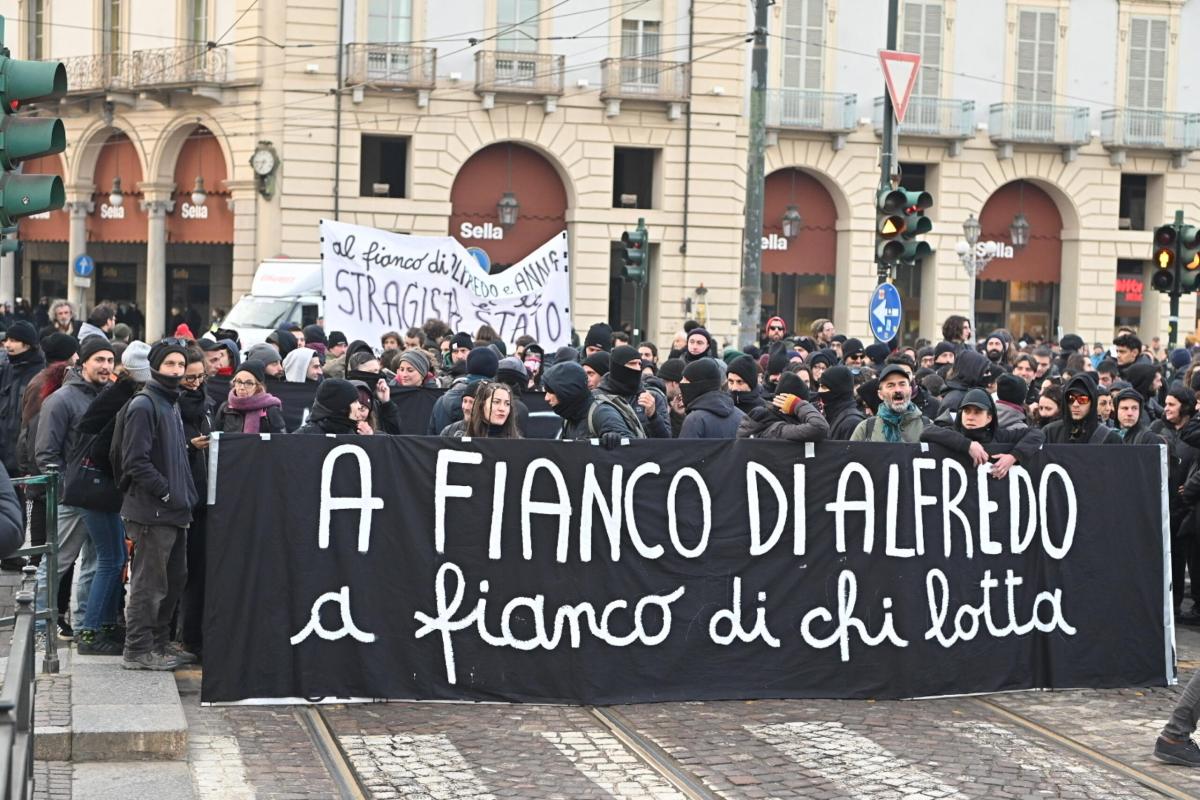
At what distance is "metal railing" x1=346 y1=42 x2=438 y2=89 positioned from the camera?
3791cm

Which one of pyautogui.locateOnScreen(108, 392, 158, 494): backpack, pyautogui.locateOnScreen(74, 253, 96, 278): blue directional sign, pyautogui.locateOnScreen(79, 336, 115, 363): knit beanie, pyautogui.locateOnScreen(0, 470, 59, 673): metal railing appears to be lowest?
pyautogui.locateOnScreen(0, 470, 59, 673): metal railing

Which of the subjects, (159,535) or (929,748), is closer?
(929,748)

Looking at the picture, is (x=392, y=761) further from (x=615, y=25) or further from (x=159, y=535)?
(x=615, y=25)

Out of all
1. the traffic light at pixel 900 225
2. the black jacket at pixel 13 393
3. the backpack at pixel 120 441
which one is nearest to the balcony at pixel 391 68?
the traffic light at pixel 900 225

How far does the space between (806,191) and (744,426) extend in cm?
3277

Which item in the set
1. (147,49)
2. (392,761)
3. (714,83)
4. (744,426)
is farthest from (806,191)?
(392,761)

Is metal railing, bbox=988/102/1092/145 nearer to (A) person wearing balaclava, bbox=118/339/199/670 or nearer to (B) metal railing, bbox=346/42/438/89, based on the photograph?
(B) metal railing, bbox=346/42/438/89

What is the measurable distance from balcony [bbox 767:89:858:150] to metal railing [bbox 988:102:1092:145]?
3.75 meters

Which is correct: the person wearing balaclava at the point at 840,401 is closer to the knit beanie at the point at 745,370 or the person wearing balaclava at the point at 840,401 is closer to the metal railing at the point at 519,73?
the knit beanie at the point at 745,370

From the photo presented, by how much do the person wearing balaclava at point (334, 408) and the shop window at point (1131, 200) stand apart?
3807 cm

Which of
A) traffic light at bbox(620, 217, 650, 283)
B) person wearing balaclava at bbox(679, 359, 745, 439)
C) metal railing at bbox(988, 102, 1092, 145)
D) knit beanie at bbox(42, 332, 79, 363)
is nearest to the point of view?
person wearing balaclava at bbox(679, 359, 745, 439)

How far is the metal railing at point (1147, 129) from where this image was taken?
43844 millimetres

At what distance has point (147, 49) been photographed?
1593 inches

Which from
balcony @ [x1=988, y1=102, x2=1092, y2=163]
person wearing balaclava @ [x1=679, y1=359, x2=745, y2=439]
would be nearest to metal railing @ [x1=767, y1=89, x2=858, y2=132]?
balcony @ [x1=988, y1=102, x2=1092, y2=163]
